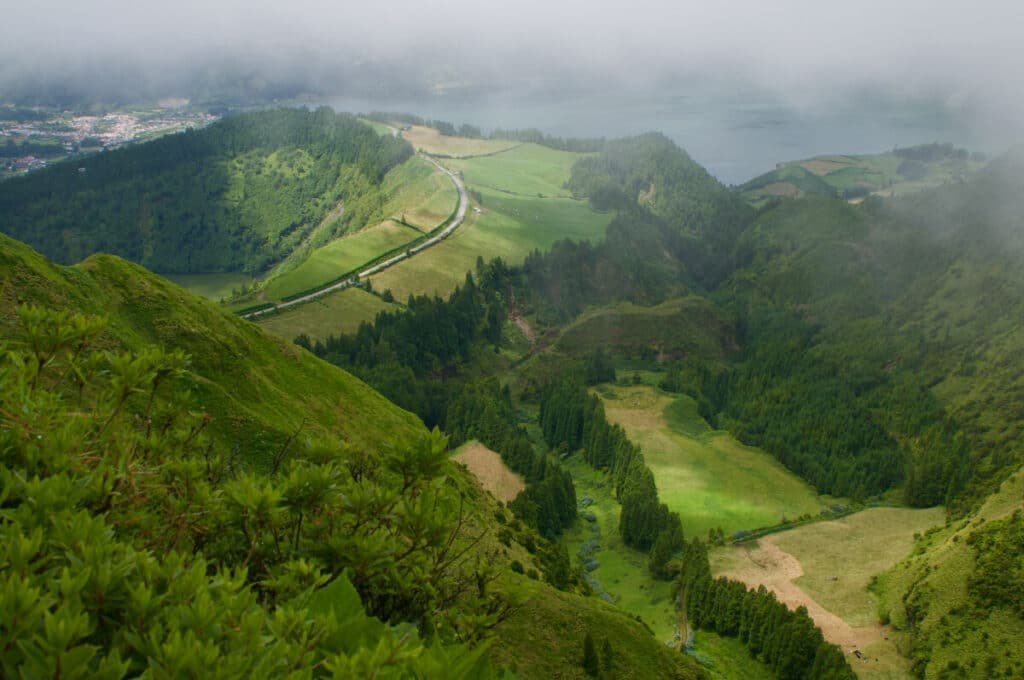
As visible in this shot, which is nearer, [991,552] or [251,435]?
[251,435]

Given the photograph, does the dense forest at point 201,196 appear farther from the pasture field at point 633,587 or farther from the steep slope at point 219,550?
the steep slope at point 219,550

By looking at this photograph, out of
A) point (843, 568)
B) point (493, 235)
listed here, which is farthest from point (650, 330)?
point (843, 568)

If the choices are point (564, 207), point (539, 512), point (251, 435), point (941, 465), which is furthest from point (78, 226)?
point (941, 465)

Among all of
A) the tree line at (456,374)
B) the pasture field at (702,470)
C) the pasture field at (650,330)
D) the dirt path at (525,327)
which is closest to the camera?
the tree line at (456,374)

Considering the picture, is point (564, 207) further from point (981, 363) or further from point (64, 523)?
point (64, 523)

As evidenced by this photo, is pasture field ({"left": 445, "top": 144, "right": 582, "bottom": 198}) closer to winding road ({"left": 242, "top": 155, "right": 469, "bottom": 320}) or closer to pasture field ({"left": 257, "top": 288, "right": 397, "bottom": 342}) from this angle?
winding road ({"left": 242, "top": 155, "right": 469, "bottom": 320})

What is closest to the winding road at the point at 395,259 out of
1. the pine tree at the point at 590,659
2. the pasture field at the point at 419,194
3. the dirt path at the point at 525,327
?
the pasture field at the point at 419,194

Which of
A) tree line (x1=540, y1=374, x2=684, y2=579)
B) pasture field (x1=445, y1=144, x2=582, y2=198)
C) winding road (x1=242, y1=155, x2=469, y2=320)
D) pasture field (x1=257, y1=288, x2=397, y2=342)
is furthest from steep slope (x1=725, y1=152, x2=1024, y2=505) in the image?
winding road (x1=242, y1=155, x2=469, y2=320)
